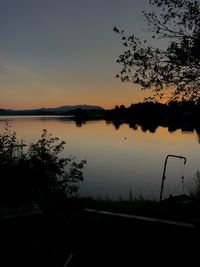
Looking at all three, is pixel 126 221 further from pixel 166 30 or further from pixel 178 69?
pixel 166 30

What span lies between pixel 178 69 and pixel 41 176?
6.99 meters

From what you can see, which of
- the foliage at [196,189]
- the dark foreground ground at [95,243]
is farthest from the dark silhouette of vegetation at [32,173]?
the foliage at [196,189]

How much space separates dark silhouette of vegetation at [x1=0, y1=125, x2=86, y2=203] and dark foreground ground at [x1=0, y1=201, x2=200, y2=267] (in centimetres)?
201

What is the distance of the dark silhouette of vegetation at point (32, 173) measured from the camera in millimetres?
11727

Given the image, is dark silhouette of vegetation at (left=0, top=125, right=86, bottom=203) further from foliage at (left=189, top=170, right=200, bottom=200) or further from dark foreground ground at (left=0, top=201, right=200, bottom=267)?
foliage at (left=189, top=170, right=200, bottom=200)

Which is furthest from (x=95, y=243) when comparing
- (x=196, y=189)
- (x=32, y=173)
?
(x=196, y=189)

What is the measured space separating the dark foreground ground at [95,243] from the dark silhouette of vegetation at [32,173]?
2007 mm

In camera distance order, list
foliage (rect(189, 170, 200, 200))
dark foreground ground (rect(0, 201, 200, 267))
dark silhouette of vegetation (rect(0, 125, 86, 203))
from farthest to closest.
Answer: foliage (rect(189, 170, 200, 200))
dark silhouette of vegetation (rect(0, 125, 86, 203))
dark foreground ground (rect(0, 201, 200, 267))

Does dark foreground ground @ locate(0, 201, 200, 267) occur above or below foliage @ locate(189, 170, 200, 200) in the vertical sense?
above

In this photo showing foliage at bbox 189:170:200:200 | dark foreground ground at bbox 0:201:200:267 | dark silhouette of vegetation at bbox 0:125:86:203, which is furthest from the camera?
foliage at bbox 189:170:200:200

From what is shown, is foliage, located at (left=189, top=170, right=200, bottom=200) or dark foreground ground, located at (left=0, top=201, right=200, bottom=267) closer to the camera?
dark foreground ground, located at (left=0, top=201, right=200, bottom=267)

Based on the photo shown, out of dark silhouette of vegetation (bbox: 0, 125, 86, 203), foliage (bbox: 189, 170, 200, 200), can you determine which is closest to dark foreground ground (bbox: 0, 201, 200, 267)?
dark silhouette of vegetation (bbox: 0, 125, 86, 203)

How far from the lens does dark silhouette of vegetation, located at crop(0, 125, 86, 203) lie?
11727 millimetres

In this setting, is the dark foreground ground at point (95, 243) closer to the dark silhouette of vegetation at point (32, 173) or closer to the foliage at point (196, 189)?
the dark silhouette of vegetation at point (32, 173)
